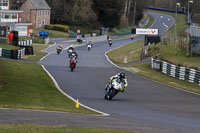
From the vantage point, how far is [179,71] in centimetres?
3709

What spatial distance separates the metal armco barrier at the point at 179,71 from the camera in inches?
1342

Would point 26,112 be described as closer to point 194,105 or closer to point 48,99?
point 48,99

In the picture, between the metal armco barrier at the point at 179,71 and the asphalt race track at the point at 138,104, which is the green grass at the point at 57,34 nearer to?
the metal armco barrier at the point at 179,71

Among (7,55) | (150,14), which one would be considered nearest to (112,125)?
(7,55)

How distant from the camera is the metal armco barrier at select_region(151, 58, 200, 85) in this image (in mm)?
34094

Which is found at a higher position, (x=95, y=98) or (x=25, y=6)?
(x=25, y=6)

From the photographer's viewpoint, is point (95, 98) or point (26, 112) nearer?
point (26, 112)

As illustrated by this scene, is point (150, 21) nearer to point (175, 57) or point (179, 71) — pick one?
point (175, 57)

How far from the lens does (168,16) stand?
145 metres

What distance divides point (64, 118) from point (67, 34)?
85.7 meters

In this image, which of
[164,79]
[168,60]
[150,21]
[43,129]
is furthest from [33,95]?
[150,21]

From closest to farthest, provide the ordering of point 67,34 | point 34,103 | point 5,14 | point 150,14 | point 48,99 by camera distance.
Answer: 1. point 34,103
2. point 48,99
3. point 5,14
4. point 67,34
5. point 150,14

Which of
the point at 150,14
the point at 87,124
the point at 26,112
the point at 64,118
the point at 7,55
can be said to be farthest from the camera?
the point at 150,14

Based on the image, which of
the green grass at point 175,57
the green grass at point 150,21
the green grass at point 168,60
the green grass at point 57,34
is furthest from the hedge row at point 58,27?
the green grass at point 175,57
